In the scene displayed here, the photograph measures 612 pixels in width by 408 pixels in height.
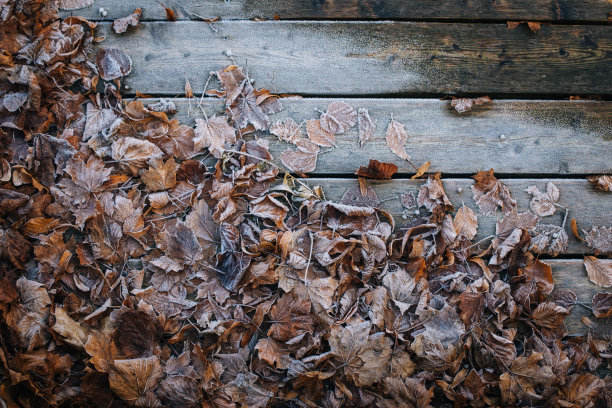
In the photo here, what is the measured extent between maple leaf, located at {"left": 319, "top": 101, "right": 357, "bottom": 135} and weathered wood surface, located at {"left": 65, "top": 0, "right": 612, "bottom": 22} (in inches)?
14.1

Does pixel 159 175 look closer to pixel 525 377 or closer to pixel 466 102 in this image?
pixel 466 102

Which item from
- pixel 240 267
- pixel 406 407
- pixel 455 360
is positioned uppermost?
pixel 240 267

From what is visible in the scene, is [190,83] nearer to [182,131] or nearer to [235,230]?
[182,131]

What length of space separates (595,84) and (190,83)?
160 centimetres

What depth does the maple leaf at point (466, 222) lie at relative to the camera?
1607 mm

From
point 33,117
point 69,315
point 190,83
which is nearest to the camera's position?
point 69,315

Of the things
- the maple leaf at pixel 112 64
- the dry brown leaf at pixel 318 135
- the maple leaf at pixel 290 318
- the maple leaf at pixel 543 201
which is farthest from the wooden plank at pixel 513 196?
the maple leaf at pixel 112 64

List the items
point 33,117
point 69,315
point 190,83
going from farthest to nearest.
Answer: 1. point 190,83
2. point 33,117
3. point 69,315

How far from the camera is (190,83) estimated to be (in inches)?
65.1

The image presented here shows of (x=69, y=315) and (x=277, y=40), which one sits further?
(x=277, y=40)

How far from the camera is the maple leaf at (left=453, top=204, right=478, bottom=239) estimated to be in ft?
5.27

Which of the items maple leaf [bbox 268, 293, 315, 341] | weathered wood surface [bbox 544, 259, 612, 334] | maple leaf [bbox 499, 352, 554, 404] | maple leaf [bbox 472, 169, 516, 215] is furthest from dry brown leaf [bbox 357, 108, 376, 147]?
maple leaf [bbox 499, 352, 554, 404]

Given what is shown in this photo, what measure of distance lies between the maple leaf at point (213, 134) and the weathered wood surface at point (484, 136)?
7 centimetres

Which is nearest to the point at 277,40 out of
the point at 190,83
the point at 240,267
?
the point at 190,83
